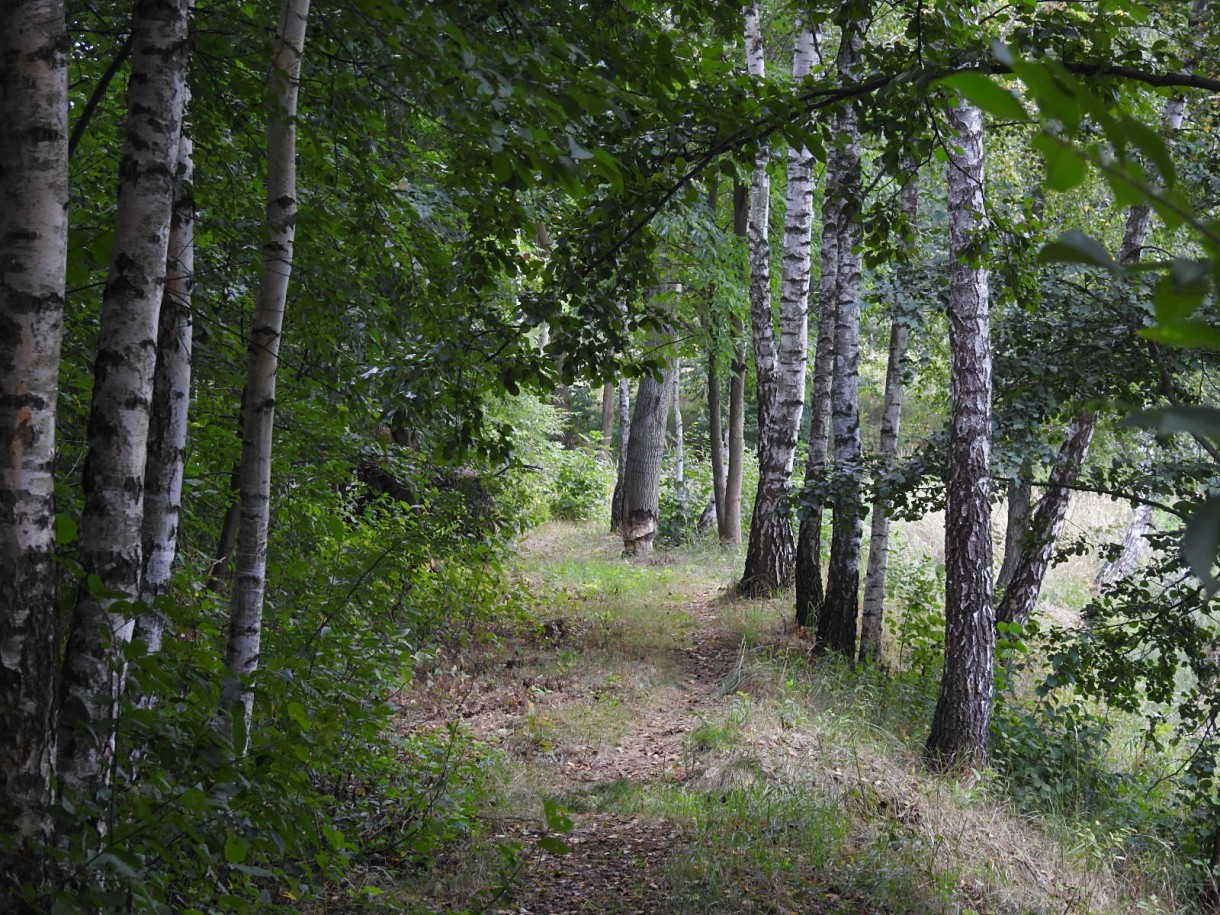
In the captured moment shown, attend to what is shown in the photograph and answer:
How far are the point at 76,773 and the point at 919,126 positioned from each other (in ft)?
13.3

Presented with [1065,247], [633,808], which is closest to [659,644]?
[633,808]

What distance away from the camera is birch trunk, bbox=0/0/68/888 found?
236 centimetres

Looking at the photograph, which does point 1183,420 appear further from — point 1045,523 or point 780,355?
point 780,355

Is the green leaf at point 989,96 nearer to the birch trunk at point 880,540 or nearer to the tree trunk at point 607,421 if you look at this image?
the birch trunk at point 880,540

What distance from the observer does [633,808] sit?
627 cm

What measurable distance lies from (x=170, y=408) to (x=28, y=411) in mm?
1179

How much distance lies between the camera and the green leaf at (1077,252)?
612 mm

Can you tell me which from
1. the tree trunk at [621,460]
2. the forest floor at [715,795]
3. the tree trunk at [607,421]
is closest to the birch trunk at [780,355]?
the forest floor at [715,795]

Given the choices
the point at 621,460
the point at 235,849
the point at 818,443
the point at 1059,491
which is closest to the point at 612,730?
the point at 818,443

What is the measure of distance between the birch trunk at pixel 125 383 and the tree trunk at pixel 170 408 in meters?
0.61

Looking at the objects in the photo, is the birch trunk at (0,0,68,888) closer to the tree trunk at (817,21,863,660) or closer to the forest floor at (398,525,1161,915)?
the forest floor at (398,525,1161,915)

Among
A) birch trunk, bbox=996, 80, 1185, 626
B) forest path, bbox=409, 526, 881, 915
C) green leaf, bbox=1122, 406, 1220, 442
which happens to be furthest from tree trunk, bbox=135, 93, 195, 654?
birch trunk, bbox=996, 80, 1185, 626

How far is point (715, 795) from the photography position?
634 cm

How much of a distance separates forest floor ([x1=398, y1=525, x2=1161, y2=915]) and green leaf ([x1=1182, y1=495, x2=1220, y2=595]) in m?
2.83
